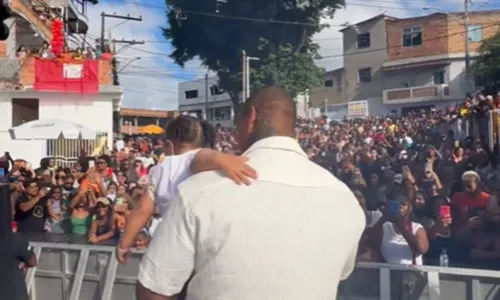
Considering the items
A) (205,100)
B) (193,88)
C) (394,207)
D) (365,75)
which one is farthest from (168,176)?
(193,88)

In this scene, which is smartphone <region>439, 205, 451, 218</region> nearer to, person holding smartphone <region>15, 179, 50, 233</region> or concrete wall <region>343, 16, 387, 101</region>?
person holding smartphone <region>15, 179, 50, 233</region>

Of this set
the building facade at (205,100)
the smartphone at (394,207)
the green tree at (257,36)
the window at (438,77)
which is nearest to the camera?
the smartphone at (394,207)

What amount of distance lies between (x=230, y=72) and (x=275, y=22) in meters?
3.29

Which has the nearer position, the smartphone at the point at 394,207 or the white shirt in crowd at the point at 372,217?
the smartphone at the point at 394,207

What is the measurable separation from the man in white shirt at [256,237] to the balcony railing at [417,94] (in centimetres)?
4845

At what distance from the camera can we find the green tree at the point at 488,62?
113 ft

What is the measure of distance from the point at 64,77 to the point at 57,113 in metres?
1.14

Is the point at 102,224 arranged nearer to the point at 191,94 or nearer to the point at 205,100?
the point at 205,100

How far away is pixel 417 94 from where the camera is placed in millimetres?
50406

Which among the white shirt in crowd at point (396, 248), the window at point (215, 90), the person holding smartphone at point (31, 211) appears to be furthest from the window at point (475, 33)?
the white shirt in crowd at point (396, 248)

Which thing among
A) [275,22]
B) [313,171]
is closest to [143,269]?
[313,171]

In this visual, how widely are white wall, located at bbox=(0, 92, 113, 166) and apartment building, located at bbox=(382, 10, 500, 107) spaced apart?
98.7 ft

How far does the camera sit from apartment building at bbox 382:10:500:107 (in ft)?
161

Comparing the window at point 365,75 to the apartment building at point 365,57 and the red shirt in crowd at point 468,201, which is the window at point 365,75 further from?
the red shirt in crowd at point 468,201
